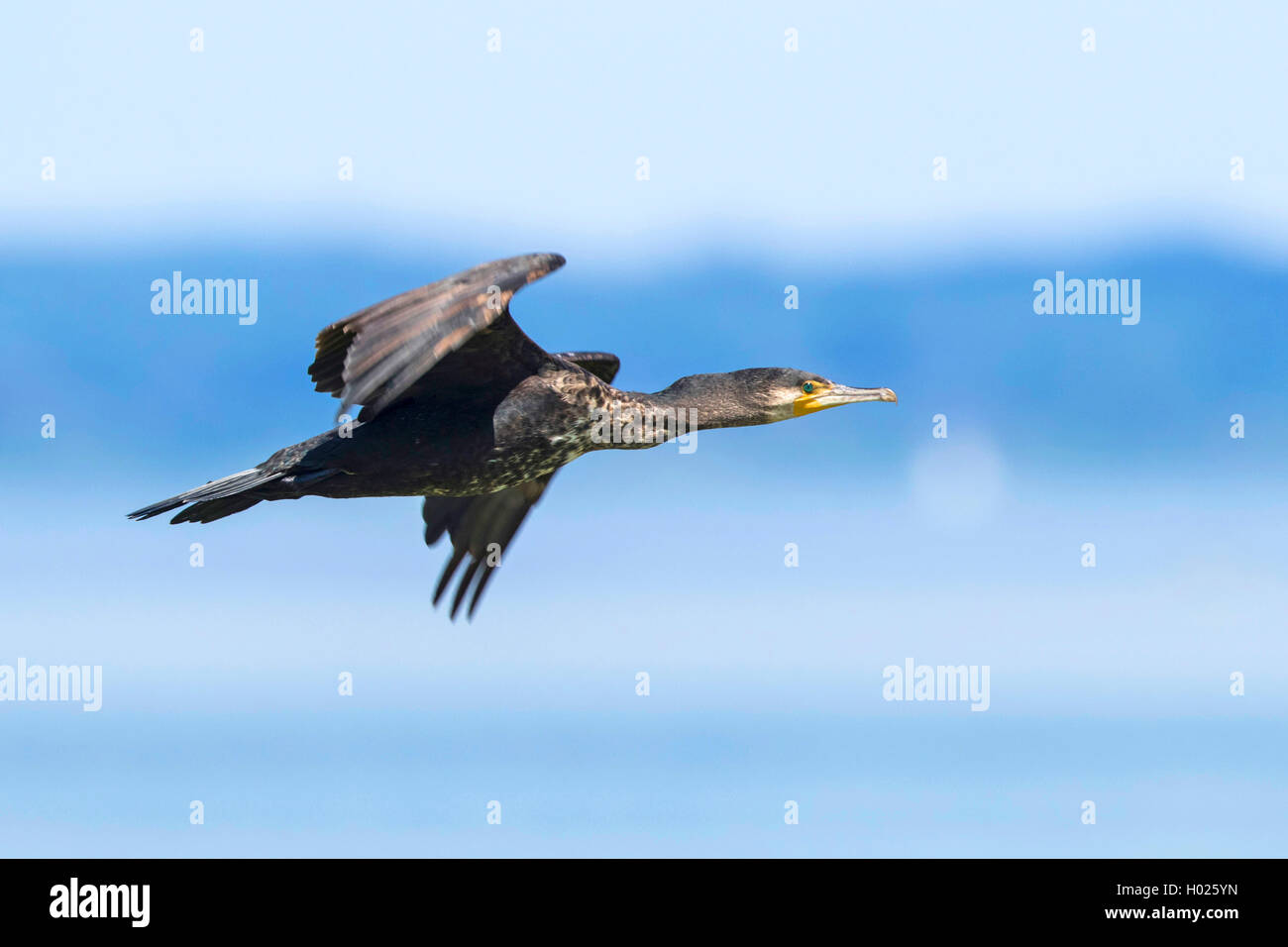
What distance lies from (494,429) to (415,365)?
2.31 meters

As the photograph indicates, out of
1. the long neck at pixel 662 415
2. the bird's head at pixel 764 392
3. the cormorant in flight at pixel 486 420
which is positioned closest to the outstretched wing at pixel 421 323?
the cormorant in flight at pixel 486 420

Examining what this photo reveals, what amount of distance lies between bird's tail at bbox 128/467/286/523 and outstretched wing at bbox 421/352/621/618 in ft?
9.83

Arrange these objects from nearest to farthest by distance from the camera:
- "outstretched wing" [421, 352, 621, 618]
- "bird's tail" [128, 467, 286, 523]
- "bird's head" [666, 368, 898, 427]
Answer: "bird's tail" [128, 467, 286, 523]
"bird's head" [666, 368, 898, 427]
"outstretched wing" [421, 352, 621, 618]

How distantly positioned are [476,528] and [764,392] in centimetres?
361

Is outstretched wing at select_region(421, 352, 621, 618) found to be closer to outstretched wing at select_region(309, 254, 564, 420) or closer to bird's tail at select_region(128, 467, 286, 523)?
bird's tail at select_region(128, 467, 286, 523)

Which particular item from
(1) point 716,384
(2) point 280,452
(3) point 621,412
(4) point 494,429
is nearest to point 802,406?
(1) point 716,384

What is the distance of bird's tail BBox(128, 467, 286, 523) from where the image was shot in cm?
1085

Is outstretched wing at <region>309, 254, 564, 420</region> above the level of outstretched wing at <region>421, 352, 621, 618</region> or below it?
above

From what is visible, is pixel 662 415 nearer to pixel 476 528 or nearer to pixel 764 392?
pixel 764 392

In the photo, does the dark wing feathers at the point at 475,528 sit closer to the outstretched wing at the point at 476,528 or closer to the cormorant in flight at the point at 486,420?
the outstretched wing at the point at 476,528

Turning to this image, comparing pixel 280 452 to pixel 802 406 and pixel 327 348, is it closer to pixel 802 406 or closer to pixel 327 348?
pixel 327 348

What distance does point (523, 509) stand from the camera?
1393 centimetres

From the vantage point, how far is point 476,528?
14.0m

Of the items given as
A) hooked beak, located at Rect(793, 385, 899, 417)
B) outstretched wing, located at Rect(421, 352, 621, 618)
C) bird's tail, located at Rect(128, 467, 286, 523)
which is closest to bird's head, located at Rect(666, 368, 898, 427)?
hooked beak, located at Rect(793, 385, 899, 417)
